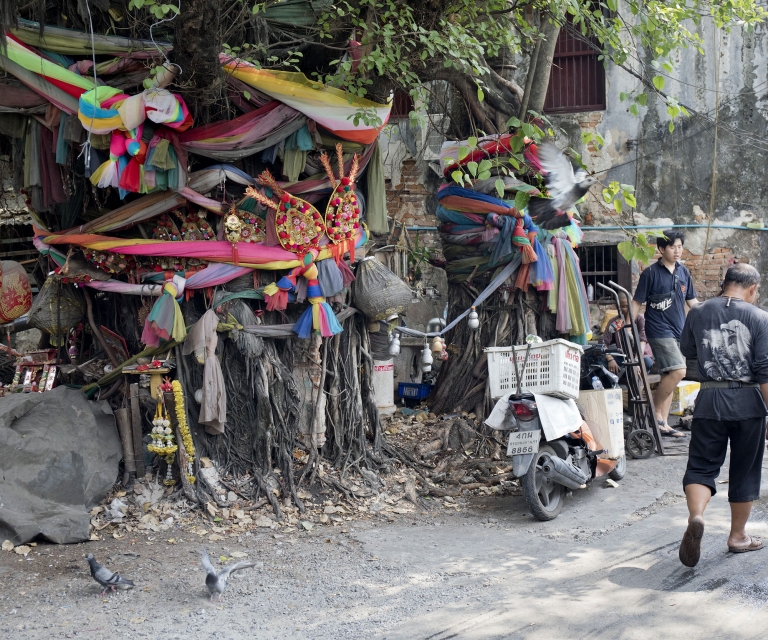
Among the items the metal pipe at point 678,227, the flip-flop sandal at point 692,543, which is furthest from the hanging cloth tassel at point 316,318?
the metal pipe at point 678,227

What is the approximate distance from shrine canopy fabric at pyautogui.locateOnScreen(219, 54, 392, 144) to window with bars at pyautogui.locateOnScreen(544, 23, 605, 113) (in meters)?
7.23

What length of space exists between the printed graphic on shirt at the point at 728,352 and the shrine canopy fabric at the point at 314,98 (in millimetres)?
3023

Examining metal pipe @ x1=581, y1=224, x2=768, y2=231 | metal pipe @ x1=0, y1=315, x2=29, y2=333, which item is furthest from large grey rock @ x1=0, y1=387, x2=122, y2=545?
metal pipe @ x1=581, y1=224, x2=768, y2=231

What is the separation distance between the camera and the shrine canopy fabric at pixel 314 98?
20.5 ft

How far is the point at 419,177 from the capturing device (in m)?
13.4

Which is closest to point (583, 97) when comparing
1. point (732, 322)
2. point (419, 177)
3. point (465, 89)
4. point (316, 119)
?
point (419, 177)

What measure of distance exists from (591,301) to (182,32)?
8720 millimetres

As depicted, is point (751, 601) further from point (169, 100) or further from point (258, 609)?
point (169, 100)

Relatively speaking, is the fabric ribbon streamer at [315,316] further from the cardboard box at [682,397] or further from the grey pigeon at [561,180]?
the cardboard box at [682,397]

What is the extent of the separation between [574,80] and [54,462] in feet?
33.2

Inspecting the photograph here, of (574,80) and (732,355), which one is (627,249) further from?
(574,80)

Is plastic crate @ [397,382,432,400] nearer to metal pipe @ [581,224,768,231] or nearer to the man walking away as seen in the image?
metal pipe @ [581,224,768,231]

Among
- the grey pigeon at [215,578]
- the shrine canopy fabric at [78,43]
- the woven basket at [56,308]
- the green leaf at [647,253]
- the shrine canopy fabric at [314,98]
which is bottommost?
the grey pigeon at [215,578]

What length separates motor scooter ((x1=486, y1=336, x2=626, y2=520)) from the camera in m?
6.11
